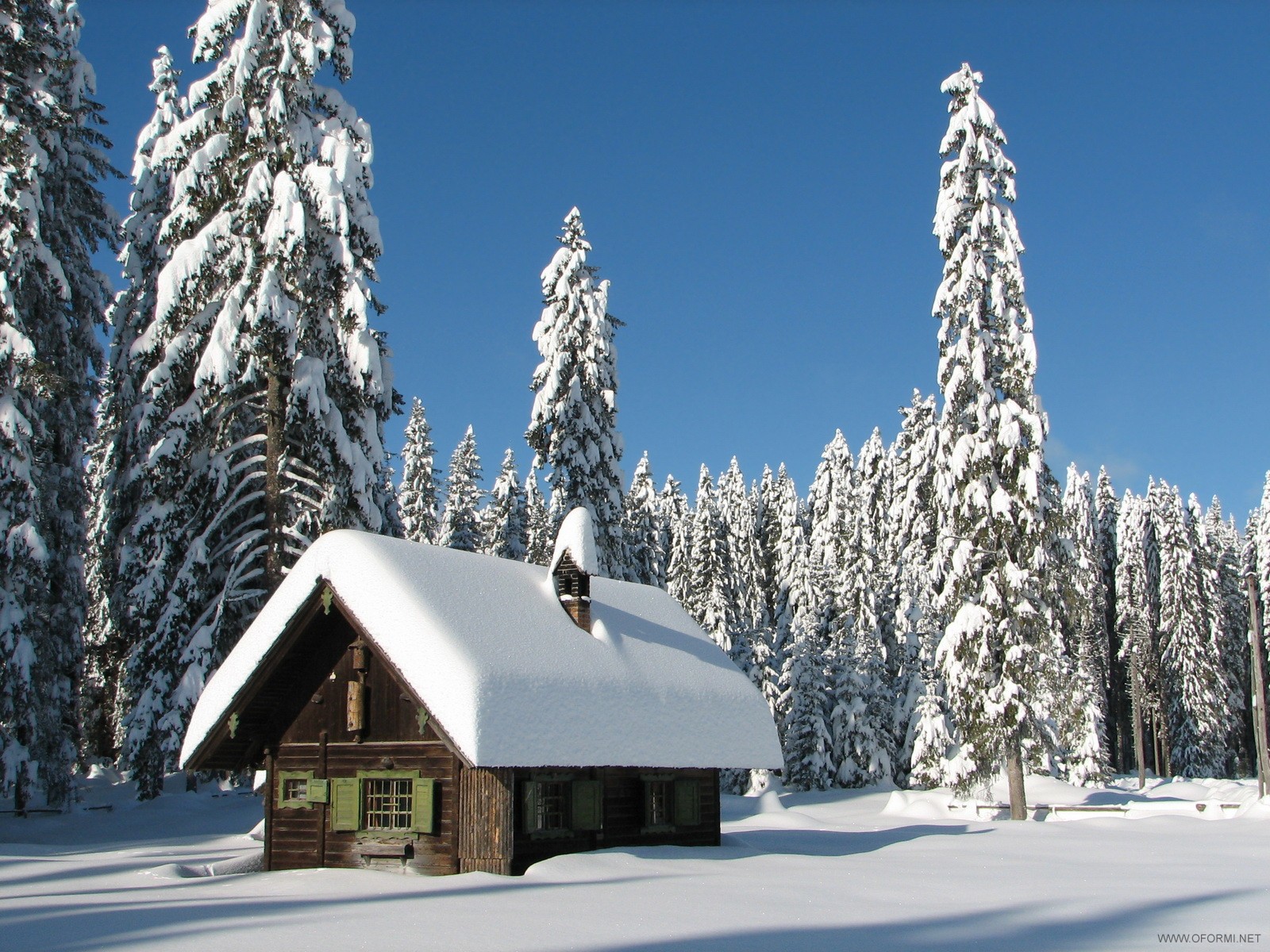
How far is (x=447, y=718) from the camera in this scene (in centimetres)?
1645

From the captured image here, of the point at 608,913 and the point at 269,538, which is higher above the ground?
the point at 269,538

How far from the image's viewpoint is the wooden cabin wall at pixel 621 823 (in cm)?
1781

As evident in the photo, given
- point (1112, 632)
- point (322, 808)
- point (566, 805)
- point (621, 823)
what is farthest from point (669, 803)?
point (1112, 632)

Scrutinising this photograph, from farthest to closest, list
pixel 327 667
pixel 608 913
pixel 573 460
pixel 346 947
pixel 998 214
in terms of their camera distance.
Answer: pixel 573 460 → pixel 998 214 → pixel 327 667 → pixel 608 913 → pixel 346 947

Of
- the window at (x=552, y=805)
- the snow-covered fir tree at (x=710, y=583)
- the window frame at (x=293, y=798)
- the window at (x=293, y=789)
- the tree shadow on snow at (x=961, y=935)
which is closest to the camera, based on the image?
the tree shadow on snow at (x=961, y=935)

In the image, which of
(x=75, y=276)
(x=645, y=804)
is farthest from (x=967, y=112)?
(x=75, y=276)

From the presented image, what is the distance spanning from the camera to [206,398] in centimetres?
2406

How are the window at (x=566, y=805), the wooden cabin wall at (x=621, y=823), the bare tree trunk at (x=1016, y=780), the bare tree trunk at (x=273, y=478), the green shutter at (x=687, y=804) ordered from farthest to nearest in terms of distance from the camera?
the bare tree trunk at (x=1016, y=780) < the bare tree trunk at (x=273, y=478) < the green shutter at (x=687, y=804) < the window at (x=566, y=805) < the wooden cabin wall at (x=621, y=823)

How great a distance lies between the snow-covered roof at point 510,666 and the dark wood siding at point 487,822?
0.81m

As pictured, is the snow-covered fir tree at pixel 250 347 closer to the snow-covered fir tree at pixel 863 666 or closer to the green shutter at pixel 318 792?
the green shutter at pixel 318 792

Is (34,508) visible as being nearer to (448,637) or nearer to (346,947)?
(448,637)

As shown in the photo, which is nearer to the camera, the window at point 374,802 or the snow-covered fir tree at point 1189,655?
the window at point 374,802

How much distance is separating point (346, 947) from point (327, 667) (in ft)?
29.4

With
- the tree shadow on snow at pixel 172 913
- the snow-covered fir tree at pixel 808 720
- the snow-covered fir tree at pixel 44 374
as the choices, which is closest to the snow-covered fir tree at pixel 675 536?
the snow-covered fir tree at pixel 808 720
